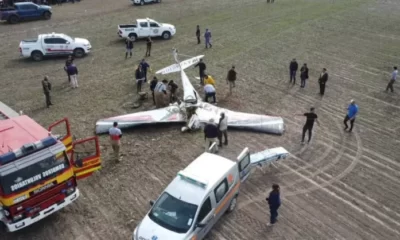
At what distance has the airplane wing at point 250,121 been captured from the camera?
15977 millimetres

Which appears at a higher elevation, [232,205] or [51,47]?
[51,47]

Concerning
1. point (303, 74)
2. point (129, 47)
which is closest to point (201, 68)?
point (303, 74)

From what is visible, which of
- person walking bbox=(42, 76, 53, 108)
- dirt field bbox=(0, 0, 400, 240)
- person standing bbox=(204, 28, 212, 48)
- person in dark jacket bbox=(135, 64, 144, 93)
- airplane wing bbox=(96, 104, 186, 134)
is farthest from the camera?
person standing bbox=(204, 28, 212, 48)

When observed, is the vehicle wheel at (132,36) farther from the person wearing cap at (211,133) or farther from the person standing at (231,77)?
the person wearing cap at (211,133)

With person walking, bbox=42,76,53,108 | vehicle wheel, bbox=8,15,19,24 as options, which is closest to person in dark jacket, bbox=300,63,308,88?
person walking, bbox=42,76,53,108

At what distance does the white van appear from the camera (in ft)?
32.3

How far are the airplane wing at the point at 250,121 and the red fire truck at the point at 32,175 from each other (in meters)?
6.01

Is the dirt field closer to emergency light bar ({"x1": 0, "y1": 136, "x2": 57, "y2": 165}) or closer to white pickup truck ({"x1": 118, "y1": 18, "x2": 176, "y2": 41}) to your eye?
white pickup truck ({"x1": 118, "y1": 18, "x2": 176, "y2": 41})

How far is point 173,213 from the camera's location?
33.3 ft

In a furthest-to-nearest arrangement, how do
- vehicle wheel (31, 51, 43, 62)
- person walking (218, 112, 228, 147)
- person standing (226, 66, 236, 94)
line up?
1. vehicle wheel (31, 51, 43, 62)
2. person standing (226, 66, 236, 94)
3. person walking (218, 112, 228, 147)

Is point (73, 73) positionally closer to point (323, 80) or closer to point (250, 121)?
point (250, 121)

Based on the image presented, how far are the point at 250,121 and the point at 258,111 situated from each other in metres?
2.04

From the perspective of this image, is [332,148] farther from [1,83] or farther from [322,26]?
[322,26]

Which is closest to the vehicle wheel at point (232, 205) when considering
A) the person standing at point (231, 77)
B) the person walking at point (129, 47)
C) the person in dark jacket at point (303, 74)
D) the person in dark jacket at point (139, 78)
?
the person standing at point (231, 77)
